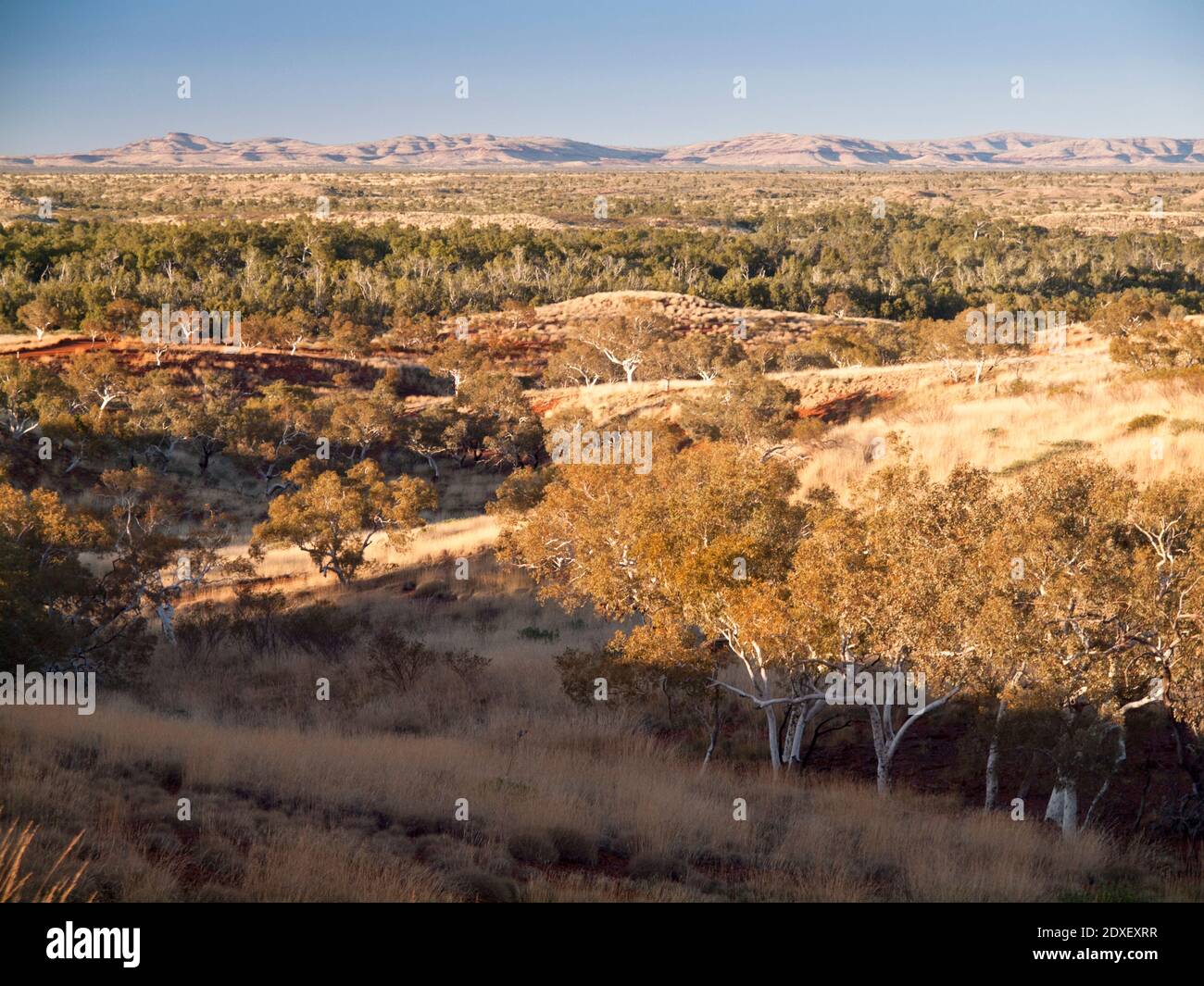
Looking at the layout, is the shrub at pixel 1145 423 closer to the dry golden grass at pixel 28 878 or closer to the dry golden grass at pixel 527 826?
the dry golden grass at pixel 527 826

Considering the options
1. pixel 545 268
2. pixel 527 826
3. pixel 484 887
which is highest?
pixel 545 268

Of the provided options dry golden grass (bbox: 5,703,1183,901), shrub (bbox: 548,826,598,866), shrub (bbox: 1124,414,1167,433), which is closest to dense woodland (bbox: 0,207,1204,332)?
shrub (bbox: 1124,414,1167,433)

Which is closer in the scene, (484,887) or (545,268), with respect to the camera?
(484,887)

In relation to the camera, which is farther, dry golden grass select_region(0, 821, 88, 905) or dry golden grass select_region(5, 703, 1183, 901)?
dry golden grass select_region(5, 703, 1183, 901)

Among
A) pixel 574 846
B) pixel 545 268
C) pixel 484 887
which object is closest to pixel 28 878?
pixel 484 887

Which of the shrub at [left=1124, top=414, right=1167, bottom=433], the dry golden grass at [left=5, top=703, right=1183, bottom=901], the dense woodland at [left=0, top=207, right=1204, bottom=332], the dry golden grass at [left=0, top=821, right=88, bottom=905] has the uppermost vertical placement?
the dense woodland at [left=0, top=207, right=1204, bottom=332]

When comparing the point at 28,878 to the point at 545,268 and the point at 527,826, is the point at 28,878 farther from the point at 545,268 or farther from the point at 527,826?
the point at 545,268

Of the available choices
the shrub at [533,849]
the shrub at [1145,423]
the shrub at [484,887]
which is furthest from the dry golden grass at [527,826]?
the shrub at [1145,423]

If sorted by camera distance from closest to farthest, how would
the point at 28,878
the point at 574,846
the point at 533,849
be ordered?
1. the point at 28,878
2. the point at 533,849
3. the point at 574,846

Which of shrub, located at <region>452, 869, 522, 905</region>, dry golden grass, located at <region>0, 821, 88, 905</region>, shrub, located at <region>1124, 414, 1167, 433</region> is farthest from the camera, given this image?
shrub, located at <region>1124, 414, 1167, 433</region>

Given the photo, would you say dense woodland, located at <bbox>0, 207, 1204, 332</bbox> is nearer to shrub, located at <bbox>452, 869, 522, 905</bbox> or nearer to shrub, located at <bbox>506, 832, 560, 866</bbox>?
shrub, located at <bbox>506, 832, 560, 866</bbox>
